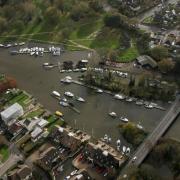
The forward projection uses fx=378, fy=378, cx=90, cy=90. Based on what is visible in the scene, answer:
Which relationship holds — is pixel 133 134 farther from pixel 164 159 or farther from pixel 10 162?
pixel 10 162

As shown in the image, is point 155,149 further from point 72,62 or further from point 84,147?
point 72,62

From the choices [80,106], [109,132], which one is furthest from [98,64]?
[109,132]

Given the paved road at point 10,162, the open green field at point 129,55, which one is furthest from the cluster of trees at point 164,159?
the open green field at point 129,55

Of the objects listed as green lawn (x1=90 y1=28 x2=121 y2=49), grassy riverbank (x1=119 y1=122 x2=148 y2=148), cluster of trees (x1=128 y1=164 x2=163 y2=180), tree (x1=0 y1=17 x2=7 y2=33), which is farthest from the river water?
cluster of trees (x1=128 y1=164 x2=163 y2=180)

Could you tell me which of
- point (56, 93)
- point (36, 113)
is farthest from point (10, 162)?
point (56, 93)

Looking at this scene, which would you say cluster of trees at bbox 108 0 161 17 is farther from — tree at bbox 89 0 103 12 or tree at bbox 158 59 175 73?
tree at bbox 158 59 175 73

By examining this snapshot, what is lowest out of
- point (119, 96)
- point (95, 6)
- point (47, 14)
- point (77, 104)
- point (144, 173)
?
point (144, 173)
